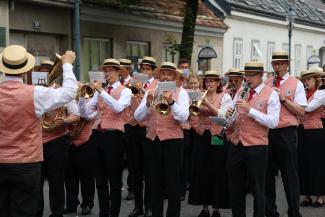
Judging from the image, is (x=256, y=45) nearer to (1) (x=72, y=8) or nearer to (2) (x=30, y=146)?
(1) (x=72, y=8)

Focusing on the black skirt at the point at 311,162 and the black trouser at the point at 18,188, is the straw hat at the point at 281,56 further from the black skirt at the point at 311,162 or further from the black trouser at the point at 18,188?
the black trouser at the point at 18,188

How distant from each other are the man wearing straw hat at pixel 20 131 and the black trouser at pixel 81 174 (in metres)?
2.61

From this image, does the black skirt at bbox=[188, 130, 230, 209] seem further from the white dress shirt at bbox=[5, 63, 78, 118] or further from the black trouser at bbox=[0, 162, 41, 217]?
the black trouser at bbox=[0, 162, 41, 217]

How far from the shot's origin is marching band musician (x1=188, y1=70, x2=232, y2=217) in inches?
320

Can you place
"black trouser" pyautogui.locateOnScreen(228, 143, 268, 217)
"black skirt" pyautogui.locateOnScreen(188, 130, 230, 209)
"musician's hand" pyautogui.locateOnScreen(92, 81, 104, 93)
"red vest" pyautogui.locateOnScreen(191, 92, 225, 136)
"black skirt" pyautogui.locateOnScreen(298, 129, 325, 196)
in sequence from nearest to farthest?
1. "black trouser" pyautogui.locateOnScreen(228, 143, 268, 217)
2. "musician's hand" pyautogui.locateOnScreen(92, 81, 104, 93)
3. "red vest" pyautogui.locateOnScreen(191, 92, 225, 136)
4. "black skirt" pyautogui.locateOnScreen(188, 130, 230, 209)
5. "black skirt" pyautogui.locateOnScreen(298, 129, 325, 196)

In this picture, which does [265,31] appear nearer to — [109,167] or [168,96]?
[109,167]

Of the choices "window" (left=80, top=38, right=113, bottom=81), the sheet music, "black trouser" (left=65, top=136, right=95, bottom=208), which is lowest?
"black trouser" (left=65, top=136, right=95, bottom=208)

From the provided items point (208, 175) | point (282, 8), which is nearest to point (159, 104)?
point (208, 175)

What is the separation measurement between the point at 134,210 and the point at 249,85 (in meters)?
2.64

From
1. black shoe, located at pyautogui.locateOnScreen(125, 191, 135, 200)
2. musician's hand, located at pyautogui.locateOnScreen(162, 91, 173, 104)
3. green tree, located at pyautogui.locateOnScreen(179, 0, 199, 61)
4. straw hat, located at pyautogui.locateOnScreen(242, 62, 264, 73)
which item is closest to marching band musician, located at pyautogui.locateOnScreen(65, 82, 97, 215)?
black shoe, located at pyautogui.locateOnScreen(125, 191, 135, 200)

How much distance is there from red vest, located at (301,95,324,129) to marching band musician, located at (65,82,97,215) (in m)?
3.25

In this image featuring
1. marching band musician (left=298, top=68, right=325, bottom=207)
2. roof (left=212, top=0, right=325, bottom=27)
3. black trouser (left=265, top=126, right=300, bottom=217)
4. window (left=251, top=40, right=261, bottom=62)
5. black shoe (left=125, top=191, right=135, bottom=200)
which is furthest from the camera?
window (left=251, top=40, right=261, bottom=62)

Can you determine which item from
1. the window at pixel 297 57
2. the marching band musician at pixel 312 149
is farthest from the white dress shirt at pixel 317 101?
the window at pixel 297 57

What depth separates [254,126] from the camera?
6895 mm
